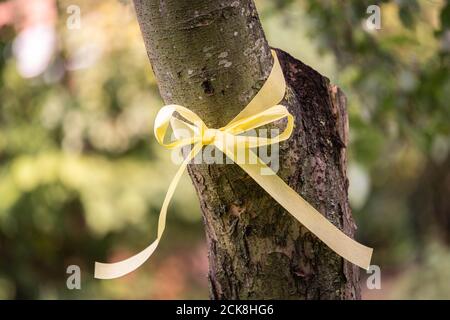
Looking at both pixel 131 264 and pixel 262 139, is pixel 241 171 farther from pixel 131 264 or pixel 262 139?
pixel 131 264

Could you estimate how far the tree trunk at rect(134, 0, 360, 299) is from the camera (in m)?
0.75

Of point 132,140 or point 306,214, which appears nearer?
point 306,214

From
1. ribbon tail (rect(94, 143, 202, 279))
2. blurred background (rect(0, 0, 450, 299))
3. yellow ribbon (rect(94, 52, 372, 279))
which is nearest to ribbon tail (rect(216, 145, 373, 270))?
yellow ribbon (rect(94, 52, 372, 279))

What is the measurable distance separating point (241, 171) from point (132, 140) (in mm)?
2611

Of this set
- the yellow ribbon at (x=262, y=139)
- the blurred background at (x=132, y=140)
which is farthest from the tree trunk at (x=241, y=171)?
the blurred background at (x=132, y=140)

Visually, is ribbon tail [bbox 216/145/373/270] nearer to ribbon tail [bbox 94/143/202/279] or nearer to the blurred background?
ribbon tail [bbox 94/143/202/279]

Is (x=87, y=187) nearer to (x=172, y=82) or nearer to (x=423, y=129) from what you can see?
(x=423, y=129)

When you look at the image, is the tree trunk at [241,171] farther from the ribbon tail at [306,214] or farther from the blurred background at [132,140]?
the blurred background at [132,140]

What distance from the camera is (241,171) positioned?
775mm

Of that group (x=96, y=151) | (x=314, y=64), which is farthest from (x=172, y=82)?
(x=96, y=151)

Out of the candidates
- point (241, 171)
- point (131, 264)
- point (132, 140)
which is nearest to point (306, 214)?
point (241, 171)

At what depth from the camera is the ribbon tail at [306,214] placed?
0.75 metres
